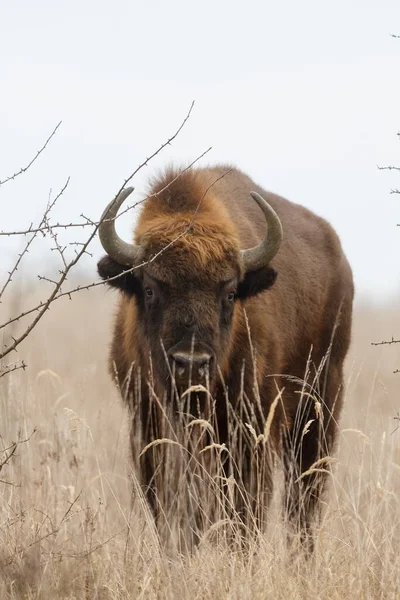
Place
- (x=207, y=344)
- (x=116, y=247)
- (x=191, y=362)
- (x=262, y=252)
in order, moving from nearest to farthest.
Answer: (x=191, y=362), (x=207, y=344), (x=116, y=247), (x=262, y=252)

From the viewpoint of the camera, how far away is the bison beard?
6703 mm

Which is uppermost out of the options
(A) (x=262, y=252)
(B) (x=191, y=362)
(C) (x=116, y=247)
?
(C) (x=116, y=247)

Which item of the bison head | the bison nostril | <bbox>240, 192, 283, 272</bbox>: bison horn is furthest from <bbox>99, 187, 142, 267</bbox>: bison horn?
the bison nostril

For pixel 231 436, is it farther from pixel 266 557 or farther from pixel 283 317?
pixel 266 557

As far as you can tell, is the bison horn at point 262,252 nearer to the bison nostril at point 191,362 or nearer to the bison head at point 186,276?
the bison head at point 186,276

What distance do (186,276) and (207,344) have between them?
53cm

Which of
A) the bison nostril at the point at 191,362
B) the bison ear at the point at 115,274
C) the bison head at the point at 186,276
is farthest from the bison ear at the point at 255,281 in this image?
the bison nostril at the point at 191,362

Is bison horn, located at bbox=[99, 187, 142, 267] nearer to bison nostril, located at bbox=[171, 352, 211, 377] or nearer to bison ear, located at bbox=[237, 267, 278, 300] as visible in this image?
bison ear, located at bbox=[237, 267, 278, 300]

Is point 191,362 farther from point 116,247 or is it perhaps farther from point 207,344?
point 116,247

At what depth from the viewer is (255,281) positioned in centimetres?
749

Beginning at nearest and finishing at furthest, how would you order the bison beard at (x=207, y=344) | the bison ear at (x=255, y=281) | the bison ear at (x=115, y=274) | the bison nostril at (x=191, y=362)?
the bison nostril at (x=191, y=362) < the bison beard at (x=207, y=344) < the bison ear at (x=115, y=274) < the bison ear at (x=255, y=281)

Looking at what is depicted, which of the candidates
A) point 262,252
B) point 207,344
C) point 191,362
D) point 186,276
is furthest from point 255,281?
point 191,362

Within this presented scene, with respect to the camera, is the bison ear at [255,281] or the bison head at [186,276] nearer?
the bison head at [186,276]

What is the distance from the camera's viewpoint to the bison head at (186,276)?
6.74m
